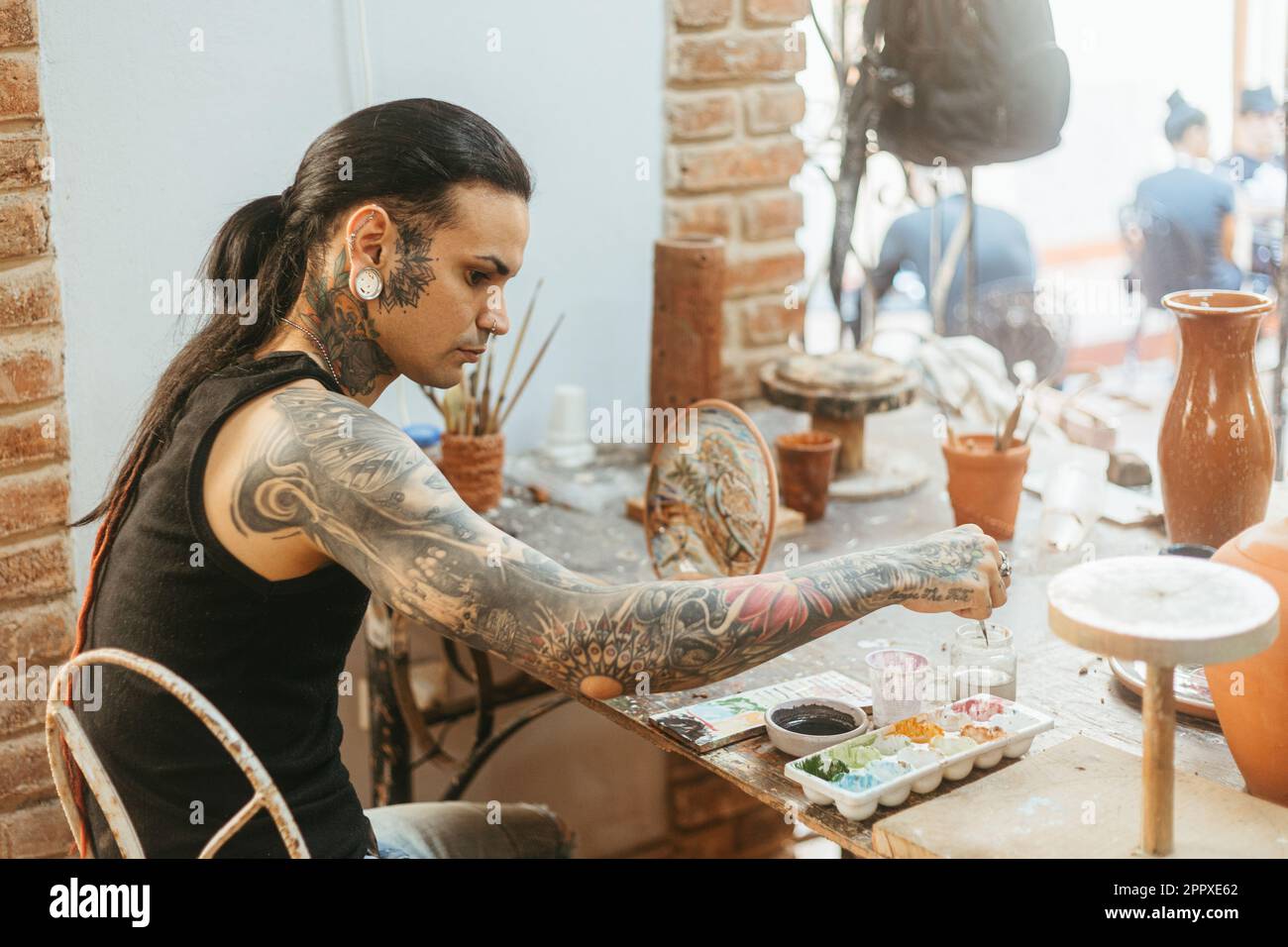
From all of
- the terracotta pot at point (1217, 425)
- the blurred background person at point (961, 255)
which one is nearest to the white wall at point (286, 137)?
the terracotta pot at point (1217, 425)

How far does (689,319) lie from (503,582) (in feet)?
3.75

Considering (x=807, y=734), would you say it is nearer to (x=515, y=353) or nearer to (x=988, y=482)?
(x=988, y=482)

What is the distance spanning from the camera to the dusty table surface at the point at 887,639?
4.94 feet

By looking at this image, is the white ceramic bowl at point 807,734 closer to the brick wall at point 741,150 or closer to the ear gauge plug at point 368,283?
the ear gauge plug at point 368,283

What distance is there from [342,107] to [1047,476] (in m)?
1.34

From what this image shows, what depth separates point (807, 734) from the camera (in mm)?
1549

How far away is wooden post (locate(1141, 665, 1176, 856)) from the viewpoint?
1.21 metres

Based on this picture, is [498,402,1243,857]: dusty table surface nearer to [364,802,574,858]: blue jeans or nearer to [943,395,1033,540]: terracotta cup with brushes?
[943,395,1033,540]: terracotta cup with brushes

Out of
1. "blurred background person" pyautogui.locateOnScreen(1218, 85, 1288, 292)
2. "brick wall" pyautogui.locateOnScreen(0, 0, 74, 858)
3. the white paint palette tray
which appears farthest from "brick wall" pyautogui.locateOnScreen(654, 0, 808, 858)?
"blurred background person" pyautogui.locateOnScreen(1218, 85, 1288, 292)

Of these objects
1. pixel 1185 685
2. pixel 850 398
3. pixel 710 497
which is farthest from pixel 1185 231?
pixel 1185 685

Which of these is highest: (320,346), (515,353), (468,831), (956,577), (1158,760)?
(320,346)
